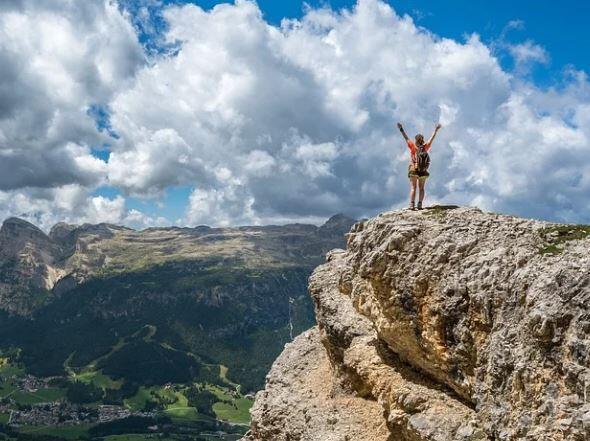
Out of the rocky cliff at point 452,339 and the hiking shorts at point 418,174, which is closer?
the rocky cliff at point 452,339

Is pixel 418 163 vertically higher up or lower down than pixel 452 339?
higher up

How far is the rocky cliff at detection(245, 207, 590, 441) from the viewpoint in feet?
67.6

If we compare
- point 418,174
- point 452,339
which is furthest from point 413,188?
point 452,339

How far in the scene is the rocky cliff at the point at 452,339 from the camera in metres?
20.6

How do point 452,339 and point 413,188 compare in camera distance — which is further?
point 413,188

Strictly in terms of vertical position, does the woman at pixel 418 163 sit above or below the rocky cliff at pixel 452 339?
above

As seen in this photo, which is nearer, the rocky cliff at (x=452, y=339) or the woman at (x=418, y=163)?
the rocky cliff at (x=452, y=339)

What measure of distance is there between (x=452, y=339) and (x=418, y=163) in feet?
45.0

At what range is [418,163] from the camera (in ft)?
120

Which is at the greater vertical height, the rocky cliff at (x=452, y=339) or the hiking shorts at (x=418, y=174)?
the hiking shorts at (x=418, y=174)

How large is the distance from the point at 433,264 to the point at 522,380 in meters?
8.69

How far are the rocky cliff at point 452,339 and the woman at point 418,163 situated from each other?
6.93 ft

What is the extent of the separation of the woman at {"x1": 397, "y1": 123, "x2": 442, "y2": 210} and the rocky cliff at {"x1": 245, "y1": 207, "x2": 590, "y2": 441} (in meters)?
2.11

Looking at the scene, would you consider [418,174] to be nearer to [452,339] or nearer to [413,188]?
[413,188]
